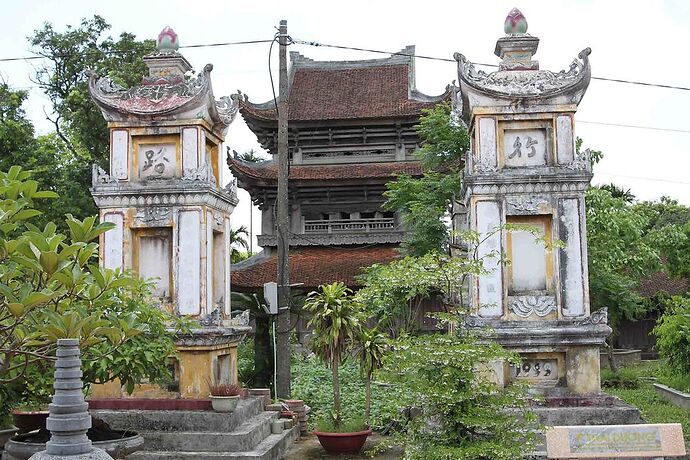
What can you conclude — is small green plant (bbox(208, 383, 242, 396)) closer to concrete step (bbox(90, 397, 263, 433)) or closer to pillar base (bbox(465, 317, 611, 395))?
concrete step (bbox(90, 397, 263, 433))

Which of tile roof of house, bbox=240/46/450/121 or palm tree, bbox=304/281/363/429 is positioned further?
tile roof of house, bbox=240/46/450/121

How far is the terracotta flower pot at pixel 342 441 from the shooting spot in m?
12.9

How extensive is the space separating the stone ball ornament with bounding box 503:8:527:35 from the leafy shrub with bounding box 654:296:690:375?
8051 millimetres

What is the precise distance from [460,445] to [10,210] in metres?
5.45

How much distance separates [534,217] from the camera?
11.7 metres

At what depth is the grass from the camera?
1495 cm

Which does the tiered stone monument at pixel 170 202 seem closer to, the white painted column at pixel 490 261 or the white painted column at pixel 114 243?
the white painted column at pixel 114 243

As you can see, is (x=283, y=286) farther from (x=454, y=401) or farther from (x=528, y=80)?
(x=454, y=401)

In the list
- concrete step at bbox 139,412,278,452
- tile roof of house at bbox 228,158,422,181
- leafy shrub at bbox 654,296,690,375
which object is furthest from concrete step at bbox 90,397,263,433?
tile roof of house at bbox 228,158,422,181

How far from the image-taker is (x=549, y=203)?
1160 cm

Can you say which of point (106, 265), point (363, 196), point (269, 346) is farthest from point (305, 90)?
point (106, 265)

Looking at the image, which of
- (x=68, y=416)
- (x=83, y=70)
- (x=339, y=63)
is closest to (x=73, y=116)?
(x=83, y=70)

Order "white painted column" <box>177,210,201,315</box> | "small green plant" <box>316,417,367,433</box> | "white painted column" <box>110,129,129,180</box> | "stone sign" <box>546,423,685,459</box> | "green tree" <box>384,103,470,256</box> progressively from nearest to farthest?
"stone sign" <box>546,423,685,459</box> → "white painted column" <box>177,210,201,315</box> → "white painted column" <box>110,129,129,180</box> → "small green plant" <box>316,417,367,433</box> → "green tree" <box>384,103,470,256</box>

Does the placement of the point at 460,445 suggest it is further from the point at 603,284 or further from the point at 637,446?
the point at 603,284
